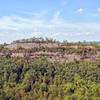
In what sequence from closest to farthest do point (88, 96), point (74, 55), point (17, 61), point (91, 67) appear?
point (88, 96) < point (91, 67) < point (17, 61) < point (74, 55)

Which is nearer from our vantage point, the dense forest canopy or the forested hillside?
the forested hillside

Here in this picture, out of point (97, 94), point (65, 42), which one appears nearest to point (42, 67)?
point (97, 94)

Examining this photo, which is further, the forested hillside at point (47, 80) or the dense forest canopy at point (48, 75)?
the dense forest canopy at point (48, 75)

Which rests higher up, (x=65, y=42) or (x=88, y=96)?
(x=65, y=42)

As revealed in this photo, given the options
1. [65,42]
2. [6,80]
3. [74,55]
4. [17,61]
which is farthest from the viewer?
[65,42]

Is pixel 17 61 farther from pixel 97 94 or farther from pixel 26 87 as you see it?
pixel 97 94

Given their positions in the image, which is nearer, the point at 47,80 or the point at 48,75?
the point at 47,80

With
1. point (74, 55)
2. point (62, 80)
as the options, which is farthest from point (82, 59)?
point (62, 80)

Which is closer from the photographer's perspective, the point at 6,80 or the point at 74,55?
the point at 6,80

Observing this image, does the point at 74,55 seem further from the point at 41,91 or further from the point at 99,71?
the point at 41,91

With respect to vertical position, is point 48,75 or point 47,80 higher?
point 48,75
